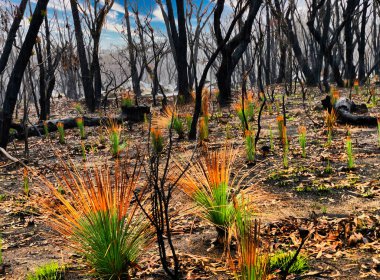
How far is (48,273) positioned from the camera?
1926 millimetres

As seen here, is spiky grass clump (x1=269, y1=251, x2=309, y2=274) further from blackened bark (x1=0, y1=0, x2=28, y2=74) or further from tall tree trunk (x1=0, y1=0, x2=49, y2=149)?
blackened bark (x1=0, y1=0, x2=28, y2=74)

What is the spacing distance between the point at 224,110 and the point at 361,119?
3.82 m

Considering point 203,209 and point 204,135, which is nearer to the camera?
point 203,209

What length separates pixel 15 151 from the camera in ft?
21.0

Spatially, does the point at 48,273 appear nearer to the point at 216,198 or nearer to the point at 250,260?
the point at 216,198

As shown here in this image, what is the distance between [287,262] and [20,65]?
5.00 m

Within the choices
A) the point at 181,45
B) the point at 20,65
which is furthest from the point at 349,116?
the point at 181,45

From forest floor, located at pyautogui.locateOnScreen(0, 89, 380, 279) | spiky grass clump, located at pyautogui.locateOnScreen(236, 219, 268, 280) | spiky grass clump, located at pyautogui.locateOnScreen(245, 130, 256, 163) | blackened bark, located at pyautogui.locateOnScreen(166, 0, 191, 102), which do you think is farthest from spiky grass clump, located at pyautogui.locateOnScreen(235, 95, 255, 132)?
blackened bark, located at pyautogui.locateOnScreen(166, 0, 191, 102)

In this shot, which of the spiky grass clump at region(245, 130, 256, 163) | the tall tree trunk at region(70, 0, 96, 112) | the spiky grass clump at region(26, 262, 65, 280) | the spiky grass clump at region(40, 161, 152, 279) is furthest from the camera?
the tall tree trunk at region(70, 0, 96, 112)

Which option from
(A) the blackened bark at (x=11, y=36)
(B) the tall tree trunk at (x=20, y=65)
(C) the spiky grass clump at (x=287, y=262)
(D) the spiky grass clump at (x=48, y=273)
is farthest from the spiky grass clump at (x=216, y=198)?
(A) the blackened bark at (x=11, y=36)

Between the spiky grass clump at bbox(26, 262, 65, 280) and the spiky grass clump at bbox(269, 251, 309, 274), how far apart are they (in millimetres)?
1151

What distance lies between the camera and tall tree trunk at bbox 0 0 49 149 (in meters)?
5.22

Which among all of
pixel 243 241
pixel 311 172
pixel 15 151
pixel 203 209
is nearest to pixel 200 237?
pixel 203 209

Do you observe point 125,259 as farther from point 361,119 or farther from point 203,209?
point 361,119
